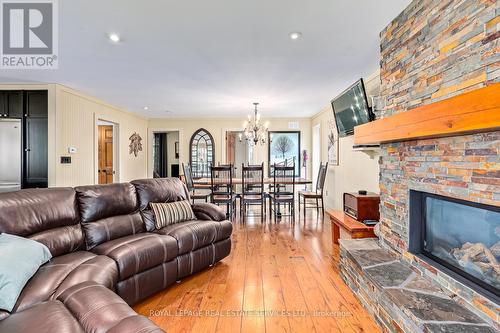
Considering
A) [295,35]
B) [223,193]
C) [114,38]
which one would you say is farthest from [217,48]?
[223,193]

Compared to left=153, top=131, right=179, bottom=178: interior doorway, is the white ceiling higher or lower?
higher

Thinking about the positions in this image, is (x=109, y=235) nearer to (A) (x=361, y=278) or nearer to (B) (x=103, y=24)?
(B) (x=103, y=24)

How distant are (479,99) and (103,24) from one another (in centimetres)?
295

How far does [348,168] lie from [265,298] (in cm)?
317

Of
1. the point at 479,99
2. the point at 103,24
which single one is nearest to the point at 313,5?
the point at 479,99

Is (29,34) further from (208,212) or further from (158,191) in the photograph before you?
(208,212)

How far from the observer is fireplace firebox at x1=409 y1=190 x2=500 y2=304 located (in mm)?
1446

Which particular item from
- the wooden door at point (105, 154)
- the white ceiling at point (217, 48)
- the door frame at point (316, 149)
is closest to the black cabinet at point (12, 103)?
the white ceiling at point (217, 48)

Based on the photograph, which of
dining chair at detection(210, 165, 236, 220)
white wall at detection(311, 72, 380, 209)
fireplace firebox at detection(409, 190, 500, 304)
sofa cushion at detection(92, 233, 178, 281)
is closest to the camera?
fireplace firebox at detection(409, 190, 500, 304)

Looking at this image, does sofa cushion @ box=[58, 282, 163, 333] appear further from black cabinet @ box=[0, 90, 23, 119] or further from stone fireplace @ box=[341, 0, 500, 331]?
black cabinet @ box=[0, 90, 23, 119]

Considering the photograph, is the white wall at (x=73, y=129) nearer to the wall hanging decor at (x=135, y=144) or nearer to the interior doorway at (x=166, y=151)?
the wall hanging decor at (x=135, y=144)

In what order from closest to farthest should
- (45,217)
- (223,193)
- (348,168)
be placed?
(45,217), (348,168), (223,193)

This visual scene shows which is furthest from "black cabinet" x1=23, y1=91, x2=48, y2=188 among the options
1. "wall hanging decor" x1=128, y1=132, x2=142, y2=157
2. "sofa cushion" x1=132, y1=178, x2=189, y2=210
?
"sofa cushion" x1=132, y1=178, x2=189, y2=210

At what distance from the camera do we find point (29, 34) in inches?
103
